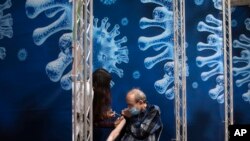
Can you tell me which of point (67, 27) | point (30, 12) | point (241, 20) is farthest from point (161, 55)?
point (241, 20)

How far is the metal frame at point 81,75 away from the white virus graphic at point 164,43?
9.41ft

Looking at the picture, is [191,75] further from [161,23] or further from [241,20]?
[241,20]

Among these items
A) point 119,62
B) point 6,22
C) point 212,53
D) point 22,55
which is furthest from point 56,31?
point 212,53

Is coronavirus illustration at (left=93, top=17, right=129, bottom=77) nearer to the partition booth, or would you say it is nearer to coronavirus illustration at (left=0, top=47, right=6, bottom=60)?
the partition booth

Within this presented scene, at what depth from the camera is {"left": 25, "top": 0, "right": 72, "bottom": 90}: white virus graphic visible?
618 centimetres

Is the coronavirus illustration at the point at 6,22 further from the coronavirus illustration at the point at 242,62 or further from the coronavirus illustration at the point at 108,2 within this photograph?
the coronavirus illustration at the point at 242,62

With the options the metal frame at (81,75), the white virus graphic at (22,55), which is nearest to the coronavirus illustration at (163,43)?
the white virus graphic at (22,55)

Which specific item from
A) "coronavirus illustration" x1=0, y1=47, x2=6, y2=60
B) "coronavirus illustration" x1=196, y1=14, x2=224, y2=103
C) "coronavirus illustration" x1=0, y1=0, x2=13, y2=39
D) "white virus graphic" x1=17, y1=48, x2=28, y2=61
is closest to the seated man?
"white virus graphic" x1=17, y1=48, x2=28, y2=61

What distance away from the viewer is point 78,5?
4.28 meters

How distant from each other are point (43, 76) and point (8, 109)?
61cm

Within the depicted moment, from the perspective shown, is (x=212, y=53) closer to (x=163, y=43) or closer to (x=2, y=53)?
(x=163, y=43)

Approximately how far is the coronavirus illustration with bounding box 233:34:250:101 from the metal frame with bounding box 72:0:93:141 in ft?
18.1

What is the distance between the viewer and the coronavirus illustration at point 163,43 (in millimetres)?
7238

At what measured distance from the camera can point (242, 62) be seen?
9.40 meters
